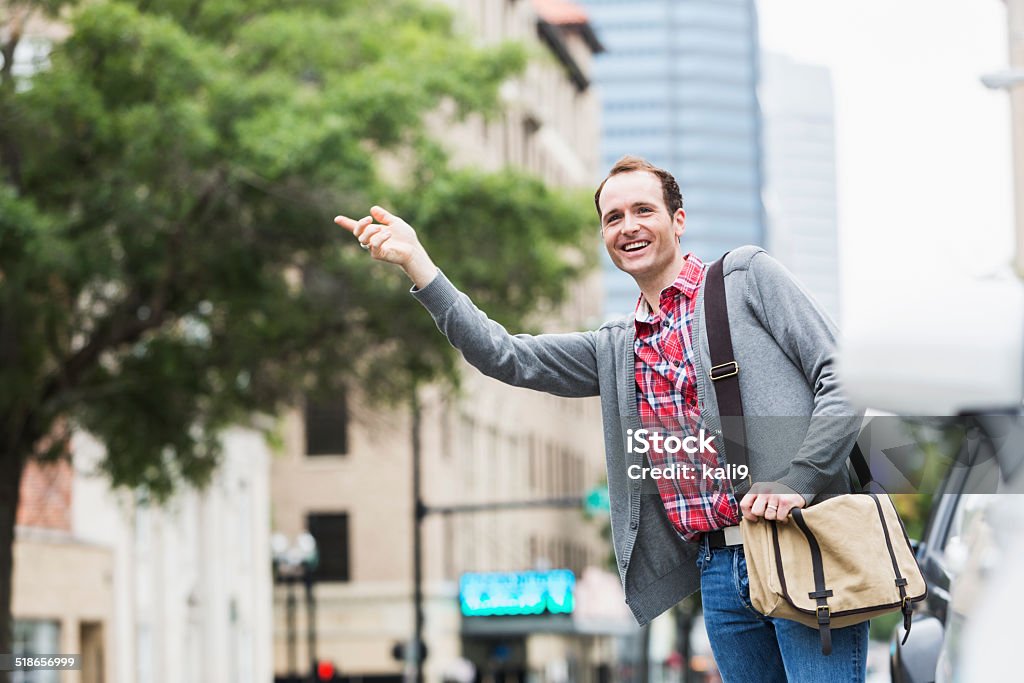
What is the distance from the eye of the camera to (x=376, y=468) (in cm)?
5209

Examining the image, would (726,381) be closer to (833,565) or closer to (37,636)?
(833,565)

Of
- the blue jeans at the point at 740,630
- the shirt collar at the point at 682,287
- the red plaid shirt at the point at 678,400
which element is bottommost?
the blue jeans at the point at 740,630

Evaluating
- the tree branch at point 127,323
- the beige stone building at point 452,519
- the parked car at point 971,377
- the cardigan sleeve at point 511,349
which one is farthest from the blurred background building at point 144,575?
the parked car at point 971,377

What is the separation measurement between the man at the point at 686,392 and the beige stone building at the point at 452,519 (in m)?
37.0

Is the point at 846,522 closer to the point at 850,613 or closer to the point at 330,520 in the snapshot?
the point at 850,613

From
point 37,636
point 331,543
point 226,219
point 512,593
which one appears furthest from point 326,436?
point 226,219

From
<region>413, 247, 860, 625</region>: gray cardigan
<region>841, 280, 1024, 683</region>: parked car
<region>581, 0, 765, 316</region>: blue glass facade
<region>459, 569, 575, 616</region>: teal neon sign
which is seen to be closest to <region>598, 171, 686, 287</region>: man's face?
<region>413, 247, 860, 625</region>: gray cardigan

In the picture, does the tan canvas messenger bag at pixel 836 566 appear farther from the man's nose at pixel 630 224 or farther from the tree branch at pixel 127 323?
the tree branch at pixel 127 323

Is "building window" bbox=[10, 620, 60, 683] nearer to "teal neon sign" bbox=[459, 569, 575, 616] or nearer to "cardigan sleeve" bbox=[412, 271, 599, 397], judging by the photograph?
"teal neon sign" bbox=[459, 569, 575, 616]

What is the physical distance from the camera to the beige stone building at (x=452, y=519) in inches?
2023

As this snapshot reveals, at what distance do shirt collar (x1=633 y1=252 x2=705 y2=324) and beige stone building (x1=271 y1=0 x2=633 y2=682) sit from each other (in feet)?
121

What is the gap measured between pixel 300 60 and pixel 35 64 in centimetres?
302

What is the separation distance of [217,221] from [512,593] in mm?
29503

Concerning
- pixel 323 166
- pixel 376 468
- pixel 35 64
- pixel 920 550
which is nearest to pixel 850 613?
Result: pixel 920 550
